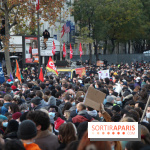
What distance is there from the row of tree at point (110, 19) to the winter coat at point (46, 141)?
1943 inches

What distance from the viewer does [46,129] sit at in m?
5.95

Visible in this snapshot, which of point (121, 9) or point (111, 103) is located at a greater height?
point (121, 9)

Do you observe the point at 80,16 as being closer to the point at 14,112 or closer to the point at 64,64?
the point at 64,64

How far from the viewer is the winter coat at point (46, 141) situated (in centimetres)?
566

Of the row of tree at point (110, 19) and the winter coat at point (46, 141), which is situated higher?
the row of tree at point (110, 19)

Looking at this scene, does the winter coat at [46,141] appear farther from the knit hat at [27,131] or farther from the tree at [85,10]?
the tree at [85,10]

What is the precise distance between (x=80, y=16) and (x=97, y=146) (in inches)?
2096

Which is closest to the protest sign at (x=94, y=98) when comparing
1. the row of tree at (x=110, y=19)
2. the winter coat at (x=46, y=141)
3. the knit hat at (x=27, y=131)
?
the winter coat at (x=46, y=141)

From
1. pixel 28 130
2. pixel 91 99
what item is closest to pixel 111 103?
pixel 91 99

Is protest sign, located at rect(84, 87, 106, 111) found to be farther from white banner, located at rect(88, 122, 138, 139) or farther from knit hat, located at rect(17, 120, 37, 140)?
white banner, located at rect(88, 122, 138, 139)

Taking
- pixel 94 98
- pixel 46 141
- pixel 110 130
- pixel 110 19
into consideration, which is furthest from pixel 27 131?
pixel 110 19

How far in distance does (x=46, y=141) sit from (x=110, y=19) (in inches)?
2167

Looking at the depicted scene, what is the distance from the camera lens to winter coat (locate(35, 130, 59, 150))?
5661 mm

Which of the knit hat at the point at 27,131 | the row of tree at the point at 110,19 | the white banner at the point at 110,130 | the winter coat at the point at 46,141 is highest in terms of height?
the row of tree at the point at 110,19
